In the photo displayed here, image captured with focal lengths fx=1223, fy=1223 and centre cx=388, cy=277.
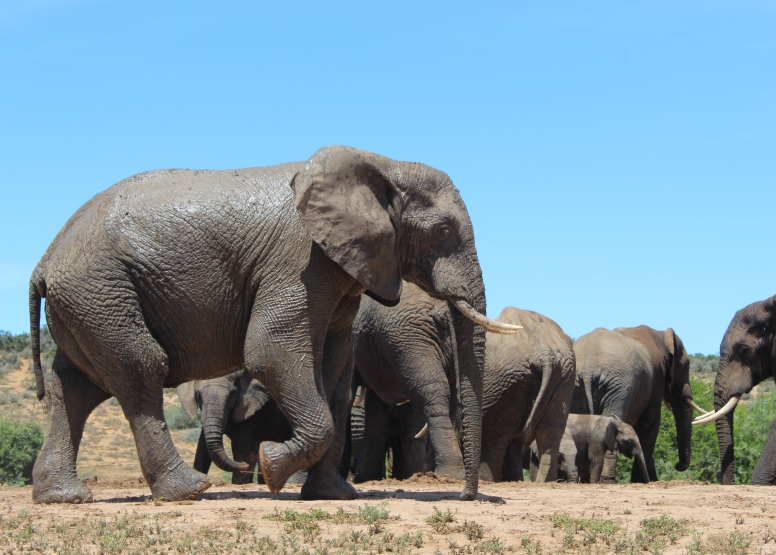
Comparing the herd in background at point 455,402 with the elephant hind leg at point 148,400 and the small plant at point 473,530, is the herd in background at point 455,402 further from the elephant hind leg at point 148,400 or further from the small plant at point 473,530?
the small plant at point 473,530

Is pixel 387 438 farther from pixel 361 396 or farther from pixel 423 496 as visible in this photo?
pixel 423 496

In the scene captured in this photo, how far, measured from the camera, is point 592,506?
370 inches

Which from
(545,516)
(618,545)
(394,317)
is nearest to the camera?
(618,545)

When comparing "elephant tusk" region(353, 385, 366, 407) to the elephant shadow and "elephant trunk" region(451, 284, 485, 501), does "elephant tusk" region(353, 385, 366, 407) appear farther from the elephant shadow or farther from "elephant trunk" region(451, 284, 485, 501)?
"elephant trunk" region(451, 284, 485, 501)

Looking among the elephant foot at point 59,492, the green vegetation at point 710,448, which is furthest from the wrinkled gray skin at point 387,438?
the green vegetation at point 710,448

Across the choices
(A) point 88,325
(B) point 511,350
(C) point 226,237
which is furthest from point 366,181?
(B) point 511,350

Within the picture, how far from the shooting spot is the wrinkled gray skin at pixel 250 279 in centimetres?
918

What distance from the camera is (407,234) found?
9.62m

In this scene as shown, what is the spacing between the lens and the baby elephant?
1747cm

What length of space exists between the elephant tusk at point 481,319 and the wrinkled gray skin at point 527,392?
15.5 feet

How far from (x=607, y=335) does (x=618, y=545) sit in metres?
12.9

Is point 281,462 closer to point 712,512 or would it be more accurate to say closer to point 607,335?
point 712,512

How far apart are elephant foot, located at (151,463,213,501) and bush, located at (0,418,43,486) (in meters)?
14.3

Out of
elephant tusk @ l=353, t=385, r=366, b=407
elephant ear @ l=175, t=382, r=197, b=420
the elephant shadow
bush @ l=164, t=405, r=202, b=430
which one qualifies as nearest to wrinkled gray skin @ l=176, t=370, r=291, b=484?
elephant ear @ l=175, t=382, r=197, b=420
